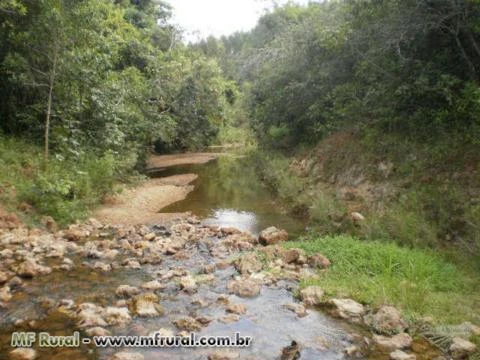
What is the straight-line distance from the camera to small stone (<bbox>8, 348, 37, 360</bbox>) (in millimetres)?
4500

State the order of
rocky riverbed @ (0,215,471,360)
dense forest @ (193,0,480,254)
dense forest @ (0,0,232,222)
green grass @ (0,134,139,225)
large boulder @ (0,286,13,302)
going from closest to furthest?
rocky riverbed @ (0,215,471,360)
large boulder @ (0,286,13,302)
dense forest @ (193,0,480,254)
green grass @ (0,134,139,225)
dense forest @ (0,0,232,222)

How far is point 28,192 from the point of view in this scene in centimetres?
1001

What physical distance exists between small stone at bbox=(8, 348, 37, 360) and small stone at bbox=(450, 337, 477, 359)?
481 cm

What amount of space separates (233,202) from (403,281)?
878 cm

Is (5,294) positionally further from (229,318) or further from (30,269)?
(229,318)

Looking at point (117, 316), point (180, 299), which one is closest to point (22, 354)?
point (117, 316)

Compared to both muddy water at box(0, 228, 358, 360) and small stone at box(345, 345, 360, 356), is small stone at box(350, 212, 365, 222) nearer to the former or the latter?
muddy water at box(0, 228, 358, 360)

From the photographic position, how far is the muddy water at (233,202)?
38.5ft

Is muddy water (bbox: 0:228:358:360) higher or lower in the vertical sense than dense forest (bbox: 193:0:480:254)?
lower

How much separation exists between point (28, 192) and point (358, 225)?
7.92m

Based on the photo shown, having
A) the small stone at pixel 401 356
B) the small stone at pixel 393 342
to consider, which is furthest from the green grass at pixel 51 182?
the small stone at pixel 401 356

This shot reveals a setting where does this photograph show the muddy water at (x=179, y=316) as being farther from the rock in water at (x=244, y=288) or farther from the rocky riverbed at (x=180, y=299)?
the rock in water at (x=244, y=288)

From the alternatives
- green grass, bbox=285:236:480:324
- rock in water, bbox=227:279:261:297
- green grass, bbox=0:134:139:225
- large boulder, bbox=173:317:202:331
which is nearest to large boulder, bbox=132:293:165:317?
large boulder, bbox=173:317:202:331

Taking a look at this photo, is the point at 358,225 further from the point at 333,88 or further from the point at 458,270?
the point at 333,88
